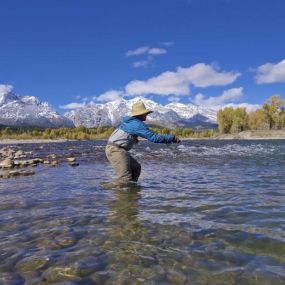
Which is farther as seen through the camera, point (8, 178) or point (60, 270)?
point (8, 178)

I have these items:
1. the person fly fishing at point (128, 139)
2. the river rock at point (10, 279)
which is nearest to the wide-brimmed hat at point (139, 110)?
the person fly fishing at point (128, 139)

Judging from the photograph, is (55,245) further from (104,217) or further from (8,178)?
(8,178)

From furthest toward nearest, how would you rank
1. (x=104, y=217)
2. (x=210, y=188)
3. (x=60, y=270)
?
(x=210, y=188), (x=104, y=217), (x=60, y=270)

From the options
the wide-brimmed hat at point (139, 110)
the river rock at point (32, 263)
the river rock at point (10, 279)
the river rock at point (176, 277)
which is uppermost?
the wide-brimmed hat at point (139, 110)

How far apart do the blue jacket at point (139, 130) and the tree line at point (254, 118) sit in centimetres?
17093

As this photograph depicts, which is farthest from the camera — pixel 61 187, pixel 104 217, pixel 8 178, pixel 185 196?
pixel 8 178

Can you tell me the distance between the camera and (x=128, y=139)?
12617 mm

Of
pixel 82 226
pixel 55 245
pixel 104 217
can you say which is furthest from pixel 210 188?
pixel 55 245

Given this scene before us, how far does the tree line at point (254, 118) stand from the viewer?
17438 centimetres

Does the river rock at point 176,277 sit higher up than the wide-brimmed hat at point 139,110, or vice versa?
the wide-brimmed hat at point 139,110

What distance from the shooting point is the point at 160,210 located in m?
9.34

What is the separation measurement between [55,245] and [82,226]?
1317mm

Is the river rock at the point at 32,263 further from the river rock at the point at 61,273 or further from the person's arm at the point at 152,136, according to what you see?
the person's arm at the point at 152,136

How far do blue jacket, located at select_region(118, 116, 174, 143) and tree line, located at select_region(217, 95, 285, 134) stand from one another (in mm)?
170935
